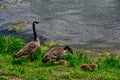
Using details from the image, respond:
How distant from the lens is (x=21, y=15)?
35938 millimetres

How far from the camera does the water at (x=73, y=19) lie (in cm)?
2767

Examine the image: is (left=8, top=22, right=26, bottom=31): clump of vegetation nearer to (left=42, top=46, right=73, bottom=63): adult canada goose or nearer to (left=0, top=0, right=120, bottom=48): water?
(left=0, top=0, right=120, bottom=48): water

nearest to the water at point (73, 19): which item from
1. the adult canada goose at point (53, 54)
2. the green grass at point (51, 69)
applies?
the green grass at point (51, 69)

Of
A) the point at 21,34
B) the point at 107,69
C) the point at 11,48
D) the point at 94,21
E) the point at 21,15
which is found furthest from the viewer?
the point at 21,15

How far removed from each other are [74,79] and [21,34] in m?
14.0

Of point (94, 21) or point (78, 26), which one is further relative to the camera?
point (94, 21)

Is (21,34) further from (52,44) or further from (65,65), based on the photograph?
(65,65)

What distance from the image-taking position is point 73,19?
1318 inches

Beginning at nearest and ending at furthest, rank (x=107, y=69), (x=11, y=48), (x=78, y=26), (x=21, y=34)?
(x=107, y=69), (x=11, y=48), (x=21, y=34), (x=78, y=26)

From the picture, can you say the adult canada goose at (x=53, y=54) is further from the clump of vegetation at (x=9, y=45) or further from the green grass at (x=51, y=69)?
the clump of vegetation at (x=9, y=45)

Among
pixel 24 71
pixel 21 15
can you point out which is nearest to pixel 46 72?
pixel 24 71

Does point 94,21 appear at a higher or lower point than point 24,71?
lower

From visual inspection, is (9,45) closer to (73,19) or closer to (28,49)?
(28,49)

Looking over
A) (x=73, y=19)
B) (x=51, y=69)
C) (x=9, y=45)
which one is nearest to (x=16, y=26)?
(x=73, y=19)
